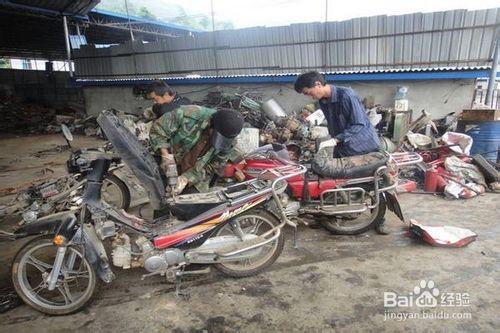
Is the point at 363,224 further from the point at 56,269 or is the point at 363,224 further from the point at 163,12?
the point at 163,12

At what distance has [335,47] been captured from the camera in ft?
27.6

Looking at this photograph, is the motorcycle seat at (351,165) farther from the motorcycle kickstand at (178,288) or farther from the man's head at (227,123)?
the motorcycle kickstand at (178,288)

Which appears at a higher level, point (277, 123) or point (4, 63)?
point (4, 63)

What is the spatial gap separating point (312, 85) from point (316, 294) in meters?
2.14

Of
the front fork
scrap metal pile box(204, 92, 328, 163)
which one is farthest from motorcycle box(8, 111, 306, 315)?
scrap metal pile box(204, 92, 328, 163)

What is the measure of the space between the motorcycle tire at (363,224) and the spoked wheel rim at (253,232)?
3.43ft

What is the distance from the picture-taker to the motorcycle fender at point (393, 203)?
147 inches

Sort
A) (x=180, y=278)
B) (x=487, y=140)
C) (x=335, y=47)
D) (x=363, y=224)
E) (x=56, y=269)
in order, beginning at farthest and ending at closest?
(x=335, y=47), (x=487, y=140), (x=363, y=224), (x=180, y=278), (x=56, y=269)

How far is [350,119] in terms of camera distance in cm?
376

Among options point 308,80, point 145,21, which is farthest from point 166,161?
point 145,21

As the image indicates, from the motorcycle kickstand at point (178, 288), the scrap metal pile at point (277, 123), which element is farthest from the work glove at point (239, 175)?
the scrap metal pile at point (277, 123)

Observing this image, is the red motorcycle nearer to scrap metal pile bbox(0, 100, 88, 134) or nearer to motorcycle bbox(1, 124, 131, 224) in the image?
motorcycle bbox(1, 124, 131, 224)

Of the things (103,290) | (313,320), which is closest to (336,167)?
(313,320)

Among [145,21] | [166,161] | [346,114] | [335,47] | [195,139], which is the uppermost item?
[145,21]
